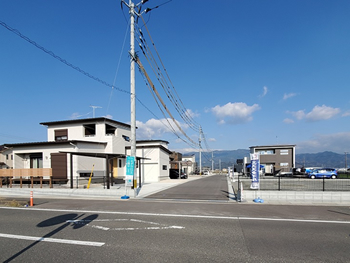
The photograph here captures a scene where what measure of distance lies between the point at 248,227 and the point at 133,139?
31.6ft

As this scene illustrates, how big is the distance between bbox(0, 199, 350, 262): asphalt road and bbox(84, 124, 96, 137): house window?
57.5 ft

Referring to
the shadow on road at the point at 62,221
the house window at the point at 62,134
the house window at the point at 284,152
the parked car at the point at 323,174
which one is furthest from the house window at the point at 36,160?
the house window at the point at 284,152

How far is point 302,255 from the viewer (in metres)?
4.64

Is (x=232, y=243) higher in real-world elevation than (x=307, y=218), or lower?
higher

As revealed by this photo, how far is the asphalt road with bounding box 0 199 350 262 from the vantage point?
15.0ft

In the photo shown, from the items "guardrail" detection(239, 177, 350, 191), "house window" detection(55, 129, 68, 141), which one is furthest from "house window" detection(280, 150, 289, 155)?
"house window" detection(55, 129, 68, 141)

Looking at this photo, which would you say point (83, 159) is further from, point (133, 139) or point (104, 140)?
point (133, 139)

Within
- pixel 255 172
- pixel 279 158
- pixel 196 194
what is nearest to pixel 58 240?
pixel 196 194

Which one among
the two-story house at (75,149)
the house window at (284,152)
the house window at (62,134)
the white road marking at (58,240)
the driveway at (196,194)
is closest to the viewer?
the white road marking at (58,240)

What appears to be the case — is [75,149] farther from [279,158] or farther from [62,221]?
[279,158]

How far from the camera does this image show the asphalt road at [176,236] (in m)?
4.59

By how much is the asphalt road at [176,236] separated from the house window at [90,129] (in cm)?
1752

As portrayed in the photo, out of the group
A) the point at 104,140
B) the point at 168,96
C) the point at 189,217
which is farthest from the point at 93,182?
the point at 189,217

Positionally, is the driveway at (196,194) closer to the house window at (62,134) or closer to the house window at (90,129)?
the house window at (90,129)
